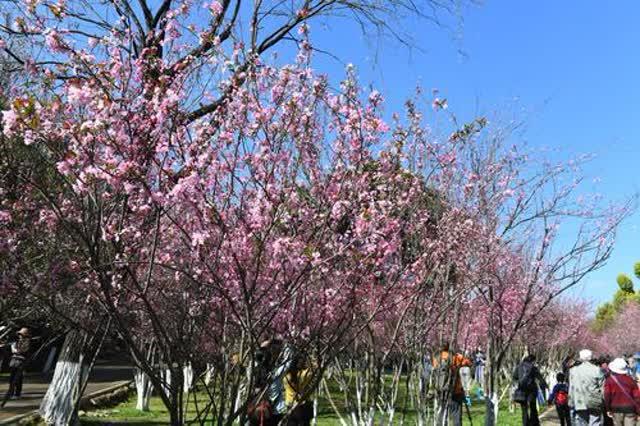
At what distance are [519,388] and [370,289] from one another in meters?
6.33

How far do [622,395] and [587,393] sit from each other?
0.56 meters

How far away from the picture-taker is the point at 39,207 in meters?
5.59

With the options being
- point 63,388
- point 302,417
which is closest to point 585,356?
point 302,417

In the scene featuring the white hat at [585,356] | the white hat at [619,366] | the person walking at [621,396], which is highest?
the white hat at [585,356]

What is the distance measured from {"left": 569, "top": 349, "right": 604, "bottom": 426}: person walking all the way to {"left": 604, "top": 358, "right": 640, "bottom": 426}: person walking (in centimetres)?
30

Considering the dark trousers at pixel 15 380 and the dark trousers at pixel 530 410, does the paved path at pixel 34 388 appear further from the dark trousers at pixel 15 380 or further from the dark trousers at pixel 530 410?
the dark trousers at pixel 530 410

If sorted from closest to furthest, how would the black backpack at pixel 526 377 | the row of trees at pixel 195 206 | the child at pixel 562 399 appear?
the row of trees at pixel 195 206 → the black backpack at pixel 526 377 → the child at pixel 562 399

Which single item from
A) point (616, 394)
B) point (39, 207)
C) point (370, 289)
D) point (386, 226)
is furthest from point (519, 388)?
point (39, 207)

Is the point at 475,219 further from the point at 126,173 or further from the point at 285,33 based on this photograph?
the point at 126,173

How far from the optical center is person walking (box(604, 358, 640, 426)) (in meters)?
7.99

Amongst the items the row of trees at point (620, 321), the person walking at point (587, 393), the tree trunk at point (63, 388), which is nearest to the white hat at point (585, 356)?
the person walking at point (587, 393)

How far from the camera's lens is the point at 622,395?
8031mm

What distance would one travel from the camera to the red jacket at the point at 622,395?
7.98 m

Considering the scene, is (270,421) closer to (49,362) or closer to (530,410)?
(530,410)
